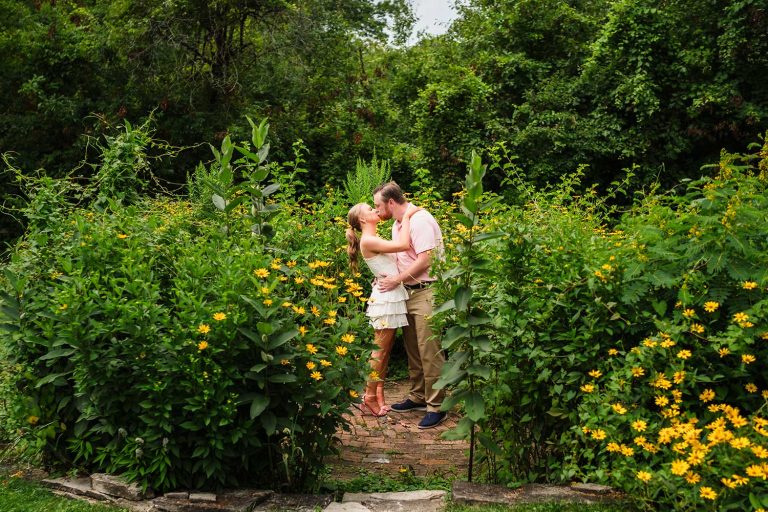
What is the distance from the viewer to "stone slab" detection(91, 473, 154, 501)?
388cm

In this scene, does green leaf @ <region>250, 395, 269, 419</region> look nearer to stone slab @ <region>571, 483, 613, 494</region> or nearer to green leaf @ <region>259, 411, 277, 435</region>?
green leaf @ <region>259, 411, 277, 435</region>

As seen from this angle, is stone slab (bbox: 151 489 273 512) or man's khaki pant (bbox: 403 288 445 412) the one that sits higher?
man's khaki pant (bbox: 403 288 445 412)

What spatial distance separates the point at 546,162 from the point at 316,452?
10763mm

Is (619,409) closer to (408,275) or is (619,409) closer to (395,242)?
(408,275)

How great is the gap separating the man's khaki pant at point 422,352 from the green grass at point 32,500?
2793 millimetres

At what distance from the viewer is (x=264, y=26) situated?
1544 centimetres

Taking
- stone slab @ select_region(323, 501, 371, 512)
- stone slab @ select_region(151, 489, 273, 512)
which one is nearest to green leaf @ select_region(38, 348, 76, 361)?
stone slab @ select_region(151, 489, 273, 512)

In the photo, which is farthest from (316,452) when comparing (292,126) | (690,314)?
(292,126)

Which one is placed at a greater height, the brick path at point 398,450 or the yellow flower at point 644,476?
the yellow flower at point 644,476

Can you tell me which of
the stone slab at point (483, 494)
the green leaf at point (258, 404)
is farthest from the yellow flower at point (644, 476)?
the green leaf at point (258, 404)

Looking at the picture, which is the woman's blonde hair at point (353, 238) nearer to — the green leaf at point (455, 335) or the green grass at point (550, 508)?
the green leaf at point (455, 335)

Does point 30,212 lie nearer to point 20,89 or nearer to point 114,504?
point 114,504

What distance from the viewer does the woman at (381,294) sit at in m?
5.80

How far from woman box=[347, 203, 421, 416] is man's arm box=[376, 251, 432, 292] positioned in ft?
0.16
